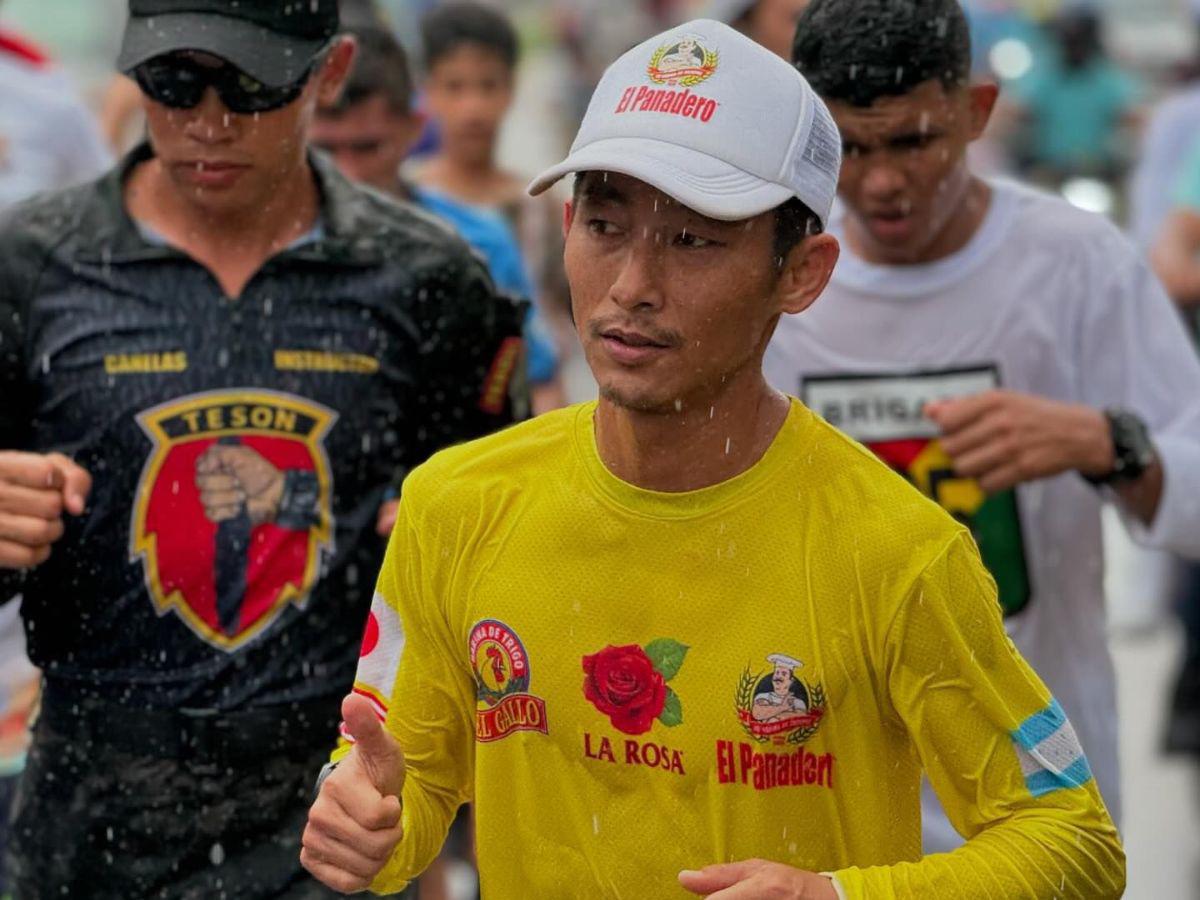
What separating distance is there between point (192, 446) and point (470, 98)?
4.82m

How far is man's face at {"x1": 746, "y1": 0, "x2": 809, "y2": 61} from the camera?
6867 millimetres

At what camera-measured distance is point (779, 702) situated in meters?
3.38

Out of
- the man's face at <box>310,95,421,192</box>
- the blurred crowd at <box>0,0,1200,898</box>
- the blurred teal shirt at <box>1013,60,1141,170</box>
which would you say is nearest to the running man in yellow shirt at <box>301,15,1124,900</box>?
the blurred crowd at <box>0,0,1200,898</box>

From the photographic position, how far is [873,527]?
3381 millimetres

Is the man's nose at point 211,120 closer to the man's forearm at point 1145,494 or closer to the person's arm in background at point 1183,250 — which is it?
the man's forearm at point 1145,494

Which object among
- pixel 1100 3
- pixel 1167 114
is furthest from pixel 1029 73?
pixel 1100 3

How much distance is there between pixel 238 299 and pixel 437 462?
1.15 metres

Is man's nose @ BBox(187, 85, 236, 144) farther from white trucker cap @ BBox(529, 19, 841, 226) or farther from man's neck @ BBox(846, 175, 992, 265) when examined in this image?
man's neck @ BBox(846, 175, 992, 265)

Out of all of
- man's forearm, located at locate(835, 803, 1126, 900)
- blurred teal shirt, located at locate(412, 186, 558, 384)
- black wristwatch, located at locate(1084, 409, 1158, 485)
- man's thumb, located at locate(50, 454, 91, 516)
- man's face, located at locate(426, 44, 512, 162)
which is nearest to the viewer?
man's forearm, located at locate(835, 803, 1126, 900)

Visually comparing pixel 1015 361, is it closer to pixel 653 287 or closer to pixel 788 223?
pixel 788 223

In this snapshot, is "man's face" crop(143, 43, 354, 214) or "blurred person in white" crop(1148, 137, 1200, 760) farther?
"blurred person in white" crop(1148, 137, 1200, 760)

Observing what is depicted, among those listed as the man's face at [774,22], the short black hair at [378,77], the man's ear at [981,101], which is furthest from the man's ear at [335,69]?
the man's face at [774,22]

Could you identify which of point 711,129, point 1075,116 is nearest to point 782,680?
point 711,129

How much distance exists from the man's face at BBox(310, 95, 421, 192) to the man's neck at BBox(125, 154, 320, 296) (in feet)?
7.38
